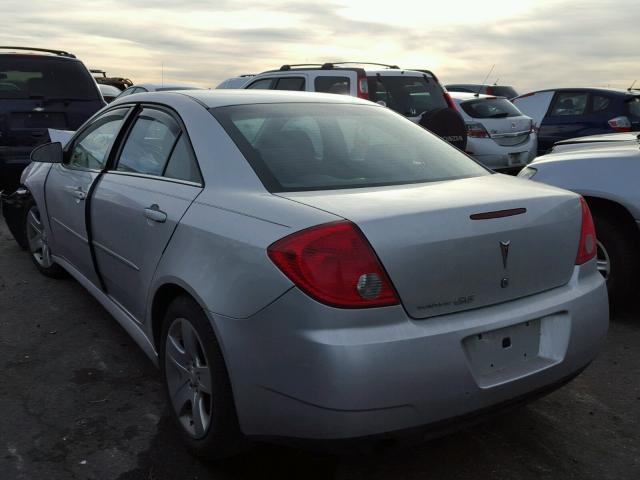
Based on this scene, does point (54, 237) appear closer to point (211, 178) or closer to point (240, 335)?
point (211, 178)

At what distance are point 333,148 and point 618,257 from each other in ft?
7.72

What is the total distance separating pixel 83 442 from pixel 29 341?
1461mm

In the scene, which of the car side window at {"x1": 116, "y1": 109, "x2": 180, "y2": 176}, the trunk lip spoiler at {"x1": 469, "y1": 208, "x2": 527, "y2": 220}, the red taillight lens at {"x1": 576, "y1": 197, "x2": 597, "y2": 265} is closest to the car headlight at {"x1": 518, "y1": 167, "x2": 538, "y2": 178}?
the red taillight lens at {"x1": 576, "y1": 197, "x2": 597, "y2": 265}

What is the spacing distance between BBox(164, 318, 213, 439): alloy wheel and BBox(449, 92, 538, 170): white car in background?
25.2ft

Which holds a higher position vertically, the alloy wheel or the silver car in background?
the silver car in background

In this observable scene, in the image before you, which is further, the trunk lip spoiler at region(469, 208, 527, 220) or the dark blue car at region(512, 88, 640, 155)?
the dark blue car at region(512, 88, 640, 155)

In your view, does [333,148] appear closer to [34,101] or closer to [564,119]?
[34,101]

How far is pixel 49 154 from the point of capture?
14.7 ft

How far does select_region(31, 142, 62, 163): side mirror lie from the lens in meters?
4.46

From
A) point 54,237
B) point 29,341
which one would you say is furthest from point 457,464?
point 54,237

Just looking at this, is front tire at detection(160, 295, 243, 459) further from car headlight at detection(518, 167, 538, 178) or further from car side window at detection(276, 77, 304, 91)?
car side window at detection(276, 77, 304, 91)

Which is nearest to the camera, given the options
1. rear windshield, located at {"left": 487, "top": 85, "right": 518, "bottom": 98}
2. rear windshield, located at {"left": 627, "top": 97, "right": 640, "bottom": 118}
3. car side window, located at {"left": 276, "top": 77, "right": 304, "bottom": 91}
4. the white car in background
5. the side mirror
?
the side mirror

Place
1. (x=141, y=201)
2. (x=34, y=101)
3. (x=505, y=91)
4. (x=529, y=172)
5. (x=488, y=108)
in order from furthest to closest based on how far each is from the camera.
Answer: (x=505, y=91) → (x=488, y=108) → (x=34, y=101) → (x=529, y=172) → (x=141, y=201)

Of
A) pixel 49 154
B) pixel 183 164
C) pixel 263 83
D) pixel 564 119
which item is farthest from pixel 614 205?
pixel 564 119
